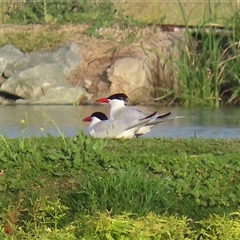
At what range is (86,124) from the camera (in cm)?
1044

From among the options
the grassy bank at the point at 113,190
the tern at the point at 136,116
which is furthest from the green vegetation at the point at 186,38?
the grassy bank at the point at 113,190

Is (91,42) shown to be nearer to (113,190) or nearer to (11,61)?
(11,61)

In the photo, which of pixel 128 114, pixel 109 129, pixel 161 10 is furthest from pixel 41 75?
pixel 109 129

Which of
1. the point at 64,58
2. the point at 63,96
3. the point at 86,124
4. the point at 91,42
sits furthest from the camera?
the point at 91,42

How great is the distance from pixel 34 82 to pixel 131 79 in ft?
4.80

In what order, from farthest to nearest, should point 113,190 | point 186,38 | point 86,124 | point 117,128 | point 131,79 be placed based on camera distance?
1. point 131,79
2. point 186,38
3. point 86,124
4. point 117,128
5. point 113,190

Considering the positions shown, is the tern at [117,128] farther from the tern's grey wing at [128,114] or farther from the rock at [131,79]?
the rock at [131,79]

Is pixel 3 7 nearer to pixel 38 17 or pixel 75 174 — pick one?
pixel 38 17

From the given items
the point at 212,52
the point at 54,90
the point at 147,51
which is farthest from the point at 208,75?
the point at 54,90

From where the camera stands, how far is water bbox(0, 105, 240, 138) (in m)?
9.38

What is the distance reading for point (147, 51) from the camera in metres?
13.3

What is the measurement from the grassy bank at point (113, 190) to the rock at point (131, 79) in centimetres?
550

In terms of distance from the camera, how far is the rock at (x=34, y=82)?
13.0m

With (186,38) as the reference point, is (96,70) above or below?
below
